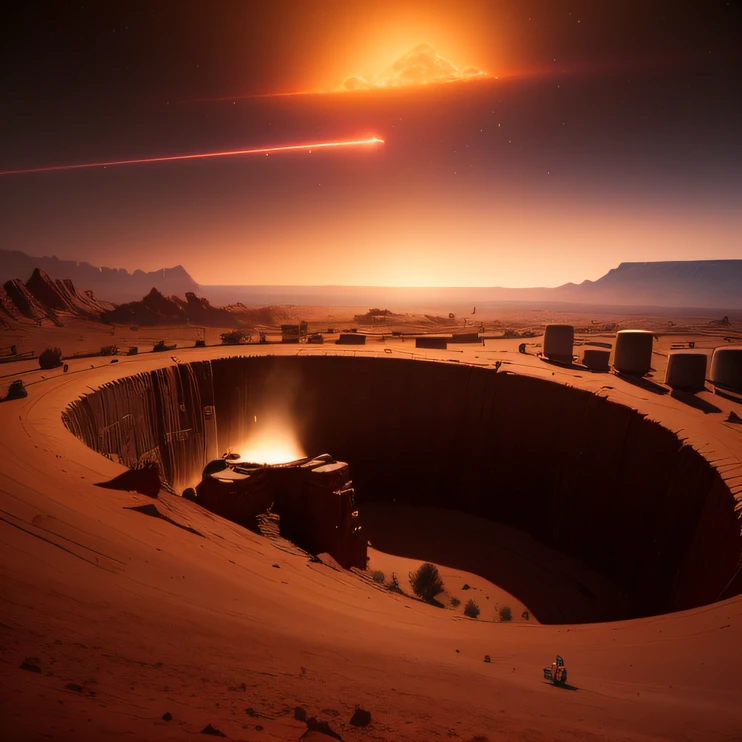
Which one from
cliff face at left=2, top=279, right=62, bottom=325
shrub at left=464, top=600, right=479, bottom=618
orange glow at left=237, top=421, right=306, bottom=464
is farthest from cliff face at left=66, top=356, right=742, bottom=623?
cliff face at left=2, top=279, right=62, bottom=325

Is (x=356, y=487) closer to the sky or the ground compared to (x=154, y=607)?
closer to the ground

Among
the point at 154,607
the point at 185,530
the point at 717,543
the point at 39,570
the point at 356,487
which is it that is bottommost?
the point at 356,487

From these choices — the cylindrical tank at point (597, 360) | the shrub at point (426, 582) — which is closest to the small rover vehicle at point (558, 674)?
the shrub at point (426, 582)

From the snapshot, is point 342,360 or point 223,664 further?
point 342,360

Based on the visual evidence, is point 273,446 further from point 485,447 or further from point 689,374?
point 689,374

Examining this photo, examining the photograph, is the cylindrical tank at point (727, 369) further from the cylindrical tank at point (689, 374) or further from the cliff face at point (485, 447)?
the cliff face at point (485, 447)

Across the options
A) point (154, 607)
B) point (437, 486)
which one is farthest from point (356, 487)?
point (154, 607)

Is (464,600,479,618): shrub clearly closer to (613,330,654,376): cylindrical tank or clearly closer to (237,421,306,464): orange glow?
(237,421,306,464): orange glow

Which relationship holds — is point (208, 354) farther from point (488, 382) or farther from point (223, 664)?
point (223, 664)
